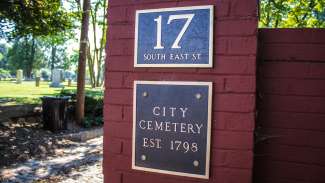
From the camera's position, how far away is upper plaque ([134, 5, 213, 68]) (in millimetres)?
2539

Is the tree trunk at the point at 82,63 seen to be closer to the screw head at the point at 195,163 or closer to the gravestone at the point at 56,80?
the screw head at the point at 195,163

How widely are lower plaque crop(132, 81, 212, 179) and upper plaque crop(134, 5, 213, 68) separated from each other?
16cm

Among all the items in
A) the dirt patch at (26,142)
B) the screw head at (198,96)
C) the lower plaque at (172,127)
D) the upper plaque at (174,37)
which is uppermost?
the upper plaque at (174,37)

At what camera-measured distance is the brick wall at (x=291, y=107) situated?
103 inches

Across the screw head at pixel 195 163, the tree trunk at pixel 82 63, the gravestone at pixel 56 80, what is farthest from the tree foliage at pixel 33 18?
the gravestone at pixel 56 80

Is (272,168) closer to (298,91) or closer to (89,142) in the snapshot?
(298,91)

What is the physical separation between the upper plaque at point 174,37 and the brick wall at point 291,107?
47 centimetres

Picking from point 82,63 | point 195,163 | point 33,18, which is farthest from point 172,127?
point 82,63

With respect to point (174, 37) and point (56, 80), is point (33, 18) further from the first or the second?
point (56, 80)

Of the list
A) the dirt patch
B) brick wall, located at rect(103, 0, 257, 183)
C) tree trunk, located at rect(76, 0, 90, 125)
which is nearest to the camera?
brick wall, located at rect(103, 0, 257, 183)

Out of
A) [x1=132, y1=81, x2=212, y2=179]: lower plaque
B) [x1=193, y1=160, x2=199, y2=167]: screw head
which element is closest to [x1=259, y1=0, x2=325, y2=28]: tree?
[x1=132, y1=81, x2=212, y2=179]: lower plaque

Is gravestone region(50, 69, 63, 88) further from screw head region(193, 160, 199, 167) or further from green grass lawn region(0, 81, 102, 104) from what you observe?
screw head region(193, 160, 199, 167)

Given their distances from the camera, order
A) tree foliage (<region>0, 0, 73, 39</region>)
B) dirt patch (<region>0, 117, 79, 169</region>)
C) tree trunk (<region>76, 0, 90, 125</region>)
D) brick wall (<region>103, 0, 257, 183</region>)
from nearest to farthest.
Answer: brick wall (<region>103, 0, 257, 183</region>), dirt patch (<region>0, 117, 79, 169</region>), tree foliage (<region>0, 0, 73, 39</region>), tree trunk (<region>76, 0, 90, 125</region>)

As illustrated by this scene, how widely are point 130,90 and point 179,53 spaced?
476mm
